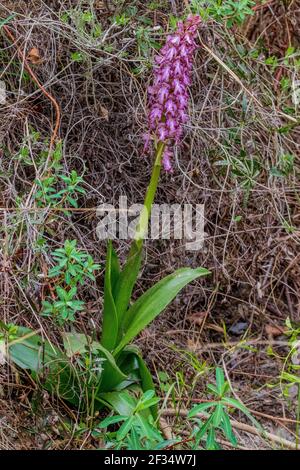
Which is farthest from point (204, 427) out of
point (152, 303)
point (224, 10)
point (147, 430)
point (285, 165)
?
point (224, 10)

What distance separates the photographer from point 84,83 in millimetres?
3484

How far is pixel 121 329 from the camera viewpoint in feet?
9.46

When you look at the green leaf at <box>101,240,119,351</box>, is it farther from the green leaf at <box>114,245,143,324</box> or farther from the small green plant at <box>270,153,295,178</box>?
the small green plant at <box>270,153,295,178</box>

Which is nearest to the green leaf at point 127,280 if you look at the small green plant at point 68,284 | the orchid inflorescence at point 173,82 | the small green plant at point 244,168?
the small green plant at point 68,284

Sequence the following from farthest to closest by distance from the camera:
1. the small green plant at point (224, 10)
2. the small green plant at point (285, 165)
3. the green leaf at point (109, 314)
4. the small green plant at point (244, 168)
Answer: the small green plant at point (285, 165) < the small green plant at point (244, 168) < the small green plant at point (224, 10) < the green leaf at point (109, 314)

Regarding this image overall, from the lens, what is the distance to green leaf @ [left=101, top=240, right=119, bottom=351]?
2768 mm

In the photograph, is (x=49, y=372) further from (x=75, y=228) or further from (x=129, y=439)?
(x=75, y=228)

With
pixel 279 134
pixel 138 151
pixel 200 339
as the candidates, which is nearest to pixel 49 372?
pixel 200 339

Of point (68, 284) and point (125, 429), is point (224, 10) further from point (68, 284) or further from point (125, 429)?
point (125, 429)

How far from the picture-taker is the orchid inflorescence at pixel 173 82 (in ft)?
8.64

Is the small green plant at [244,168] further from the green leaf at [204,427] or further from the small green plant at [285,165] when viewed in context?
the green leaf at [204,427]

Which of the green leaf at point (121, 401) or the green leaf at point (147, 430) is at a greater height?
the green leaf at point (147, 430)

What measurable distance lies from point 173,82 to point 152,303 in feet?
2.61
